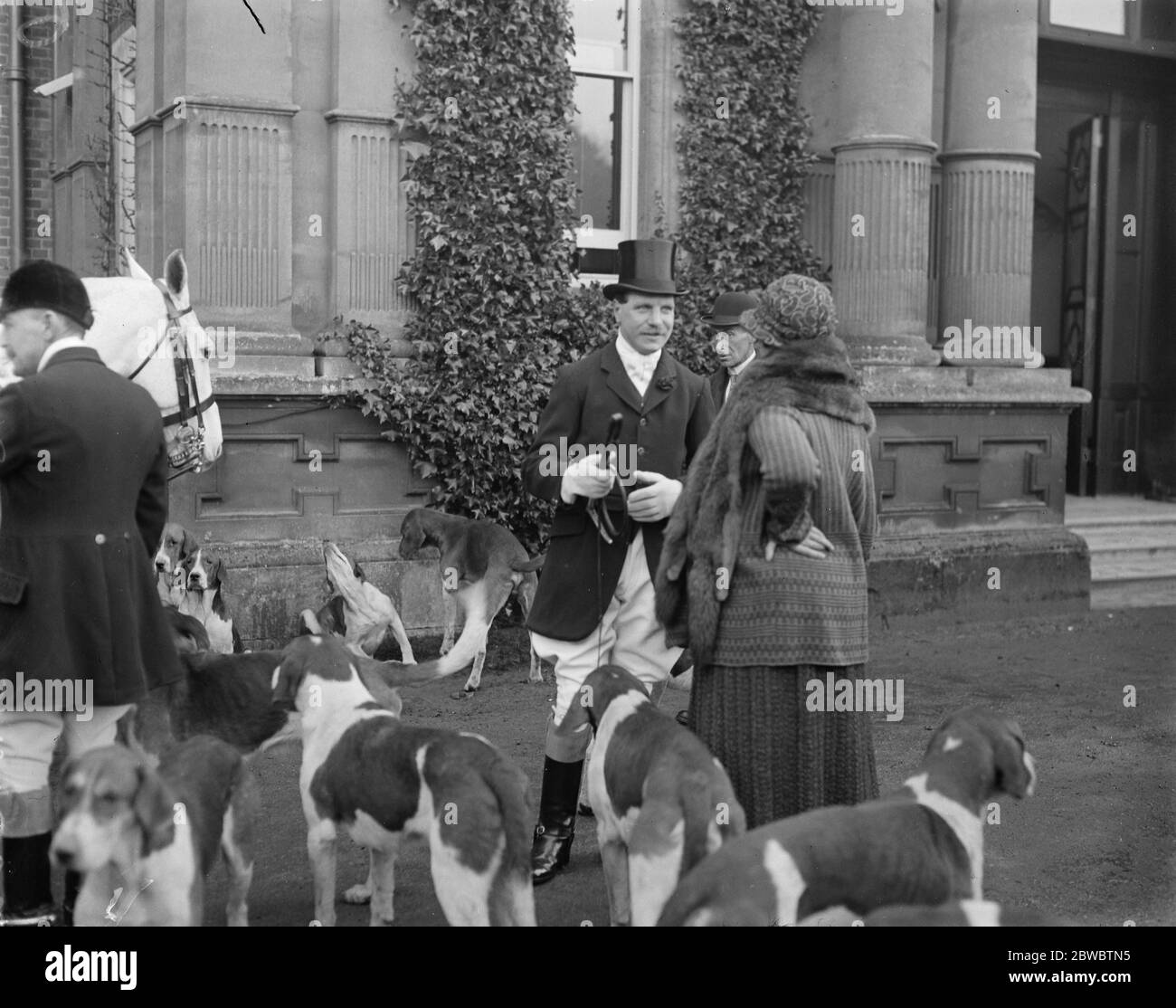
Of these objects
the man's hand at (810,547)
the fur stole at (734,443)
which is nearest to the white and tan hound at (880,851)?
the man's hand at (810,547)

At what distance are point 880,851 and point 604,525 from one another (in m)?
1.99

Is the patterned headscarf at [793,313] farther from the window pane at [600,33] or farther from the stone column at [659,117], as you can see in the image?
the window pane at [600,33]

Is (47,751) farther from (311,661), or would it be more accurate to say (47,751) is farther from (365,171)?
(365,171)

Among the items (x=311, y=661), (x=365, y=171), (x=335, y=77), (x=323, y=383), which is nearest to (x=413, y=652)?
(x=323, y=383)

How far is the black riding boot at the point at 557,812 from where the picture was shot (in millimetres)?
5340

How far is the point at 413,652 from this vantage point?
30.3 ft

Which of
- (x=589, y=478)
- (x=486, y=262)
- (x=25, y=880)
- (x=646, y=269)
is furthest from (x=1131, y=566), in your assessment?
(x=25, y=880)

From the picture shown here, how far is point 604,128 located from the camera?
11164 mm

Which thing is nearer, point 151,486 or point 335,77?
point 151,486

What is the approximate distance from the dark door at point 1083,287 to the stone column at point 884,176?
3175mm

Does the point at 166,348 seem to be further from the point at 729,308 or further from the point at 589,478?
the point at 729,308

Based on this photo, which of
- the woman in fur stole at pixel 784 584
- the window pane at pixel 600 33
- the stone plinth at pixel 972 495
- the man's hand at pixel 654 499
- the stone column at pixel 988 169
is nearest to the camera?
the woman in fur stole at pixel 784 584
